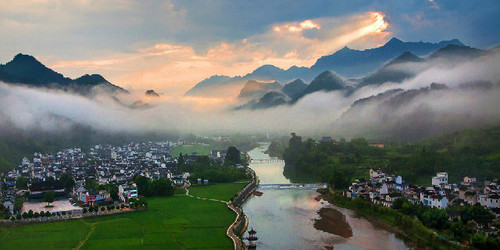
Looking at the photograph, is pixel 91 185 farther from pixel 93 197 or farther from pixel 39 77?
pixel 39 77

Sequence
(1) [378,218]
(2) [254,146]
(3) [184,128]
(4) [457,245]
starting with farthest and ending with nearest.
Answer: (3) [184,128]
(2) [254,146]
(1) [378,218]
(4) [457,245]

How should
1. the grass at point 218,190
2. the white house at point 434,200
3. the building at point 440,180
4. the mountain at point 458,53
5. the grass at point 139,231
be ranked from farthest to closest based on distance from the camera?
1. the mountain at point 458,53
2. the grass at point 218,190
3. the building at point 440,180
4. the white house at point 434,200
5. the grass at point 139,231

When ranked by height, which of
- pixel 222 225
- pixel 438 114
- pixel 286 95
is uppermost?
pixel 286 95

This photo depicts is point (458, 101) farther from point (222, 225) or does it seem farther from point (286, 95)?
point (286, 95)

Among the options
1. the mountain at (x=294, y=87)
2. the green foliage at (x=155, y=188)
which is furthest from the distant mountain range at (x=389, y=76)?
the green foliage at (x=155, y=188)

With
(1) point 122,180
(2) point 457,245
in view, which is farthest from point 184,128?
(2) point 457,245

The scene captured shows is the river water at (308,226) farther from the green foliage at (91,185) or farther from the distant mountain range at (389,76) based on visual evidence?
the distant mountain range at (389,76)

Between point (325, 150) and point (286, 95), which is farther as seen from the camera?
point (286, 95)

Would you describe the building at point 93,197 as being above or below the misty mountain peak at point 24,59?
below
